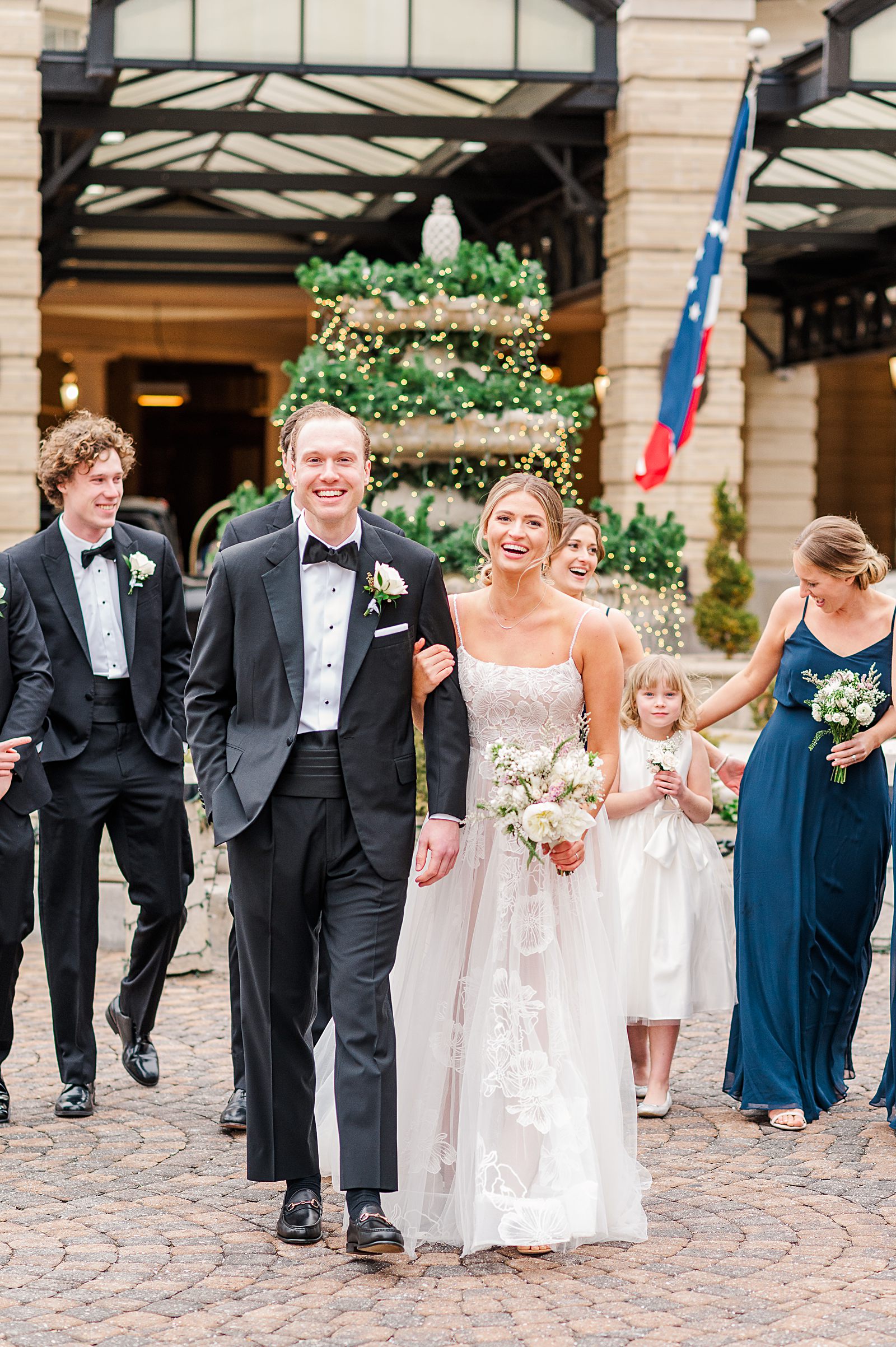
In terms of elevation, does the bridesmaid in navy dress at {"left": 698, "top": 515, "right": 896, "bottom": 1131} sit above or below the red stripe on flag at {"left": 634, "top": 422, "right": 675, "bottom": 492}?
below

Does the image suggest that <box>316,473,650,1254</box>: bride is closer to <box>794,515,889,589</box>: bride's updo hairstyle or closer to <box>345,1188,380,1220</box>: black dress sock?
<box>345,1188,380,1220</box>: black dress sock

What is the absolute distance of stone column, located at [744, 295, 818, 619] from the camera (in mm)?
22891

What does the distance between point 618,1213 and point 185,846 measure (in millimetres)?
2258

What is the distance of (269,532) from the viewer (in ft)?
16.8

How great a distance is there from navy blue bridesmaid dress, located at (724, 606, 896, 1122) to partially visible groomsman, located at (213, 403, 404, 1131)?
58.8 inches

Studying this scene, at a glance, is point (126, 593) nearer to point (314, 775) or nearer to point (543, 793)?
point (314, 775)

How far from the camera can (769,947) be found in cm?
578

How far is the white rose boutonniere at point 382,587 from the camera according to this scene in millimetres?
4348

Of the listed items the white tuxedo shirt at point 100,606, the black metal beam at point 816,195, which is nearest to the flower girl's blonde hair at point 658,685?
the white tuxedo shirt at point 100,606

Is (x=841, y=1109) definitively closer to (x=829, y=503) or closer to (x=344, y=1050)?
(x=344, y=1050)

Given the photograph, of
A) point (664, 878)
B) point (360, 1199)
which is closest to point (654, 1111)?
point (664, 878)

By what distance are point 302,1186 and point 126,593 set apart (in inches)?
90.6

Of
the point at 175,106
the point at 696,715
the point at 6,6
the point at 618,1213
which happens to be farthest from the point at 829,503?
the point at 618,1213

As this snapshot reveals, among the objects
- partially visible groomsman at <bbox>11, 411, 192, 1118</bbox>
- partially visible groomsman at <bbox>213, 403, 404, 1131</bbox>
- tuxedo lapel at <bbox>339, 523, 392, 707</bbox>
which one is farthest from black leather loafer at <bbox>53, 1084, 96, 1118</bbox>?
tuxedo lapel at <bbox>339, 523, 392, 707</bbox>
